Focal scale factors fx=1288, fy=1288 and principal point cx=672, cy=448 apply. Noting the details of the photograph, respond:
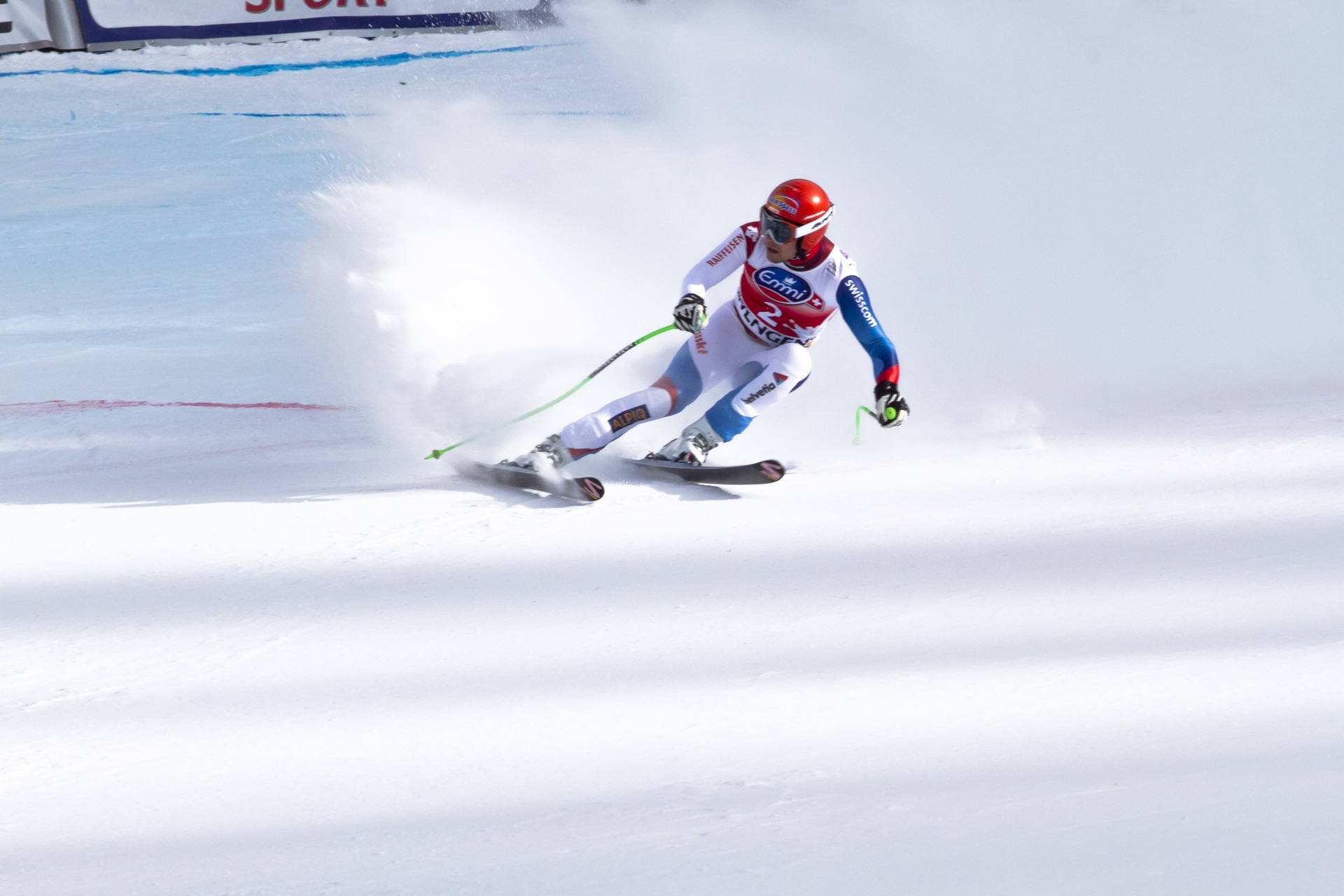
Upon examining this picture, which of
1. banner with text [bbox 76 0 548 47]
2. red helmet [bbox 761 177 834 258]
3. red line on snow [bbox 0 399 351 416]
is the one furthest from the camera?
banner with text [bbox 76 0 548 47]

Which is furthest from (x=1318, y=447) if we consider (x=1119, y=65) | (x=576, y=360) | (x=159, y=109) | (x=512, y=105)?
(x=159, y=109)

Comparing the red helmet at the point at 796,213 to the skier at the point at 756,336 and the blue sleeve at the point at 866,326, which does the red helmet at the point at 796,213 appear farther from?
the blue sleeve at the point at 866,326

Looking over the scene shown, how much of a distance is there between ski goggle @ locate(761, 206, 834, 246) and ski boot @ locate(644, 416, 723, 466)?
649 mm

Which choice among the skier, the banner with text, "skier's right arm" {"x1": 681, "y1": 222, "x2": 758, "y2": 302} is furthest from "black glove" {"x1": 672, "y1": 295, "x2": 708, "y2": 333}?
the banner with text

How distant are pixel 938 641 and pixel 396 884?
1387 millimetres

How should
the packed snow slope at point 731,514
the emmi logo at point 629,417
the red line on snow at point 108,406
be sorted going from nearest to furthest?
the packed snow slope at point 731,514 → the emmi logo at point 629,417 → the red line on snow at point 108,406

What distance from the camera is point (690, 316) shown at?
409 centimetres

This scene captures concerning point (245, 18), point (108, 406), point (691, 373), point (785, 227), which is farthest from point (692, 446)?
point (245, 18)

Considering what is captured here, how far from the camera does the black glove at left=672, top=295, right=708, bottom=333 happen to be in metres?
4.09

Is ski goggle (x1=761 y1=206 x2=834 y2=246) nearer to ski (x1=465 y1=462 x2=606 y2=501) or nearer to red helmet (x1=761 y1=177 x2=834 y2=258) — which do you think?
red helmet (x1=761 y1=177 x2=834 y2=258)

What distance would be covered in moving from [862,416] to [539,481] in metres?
1.59

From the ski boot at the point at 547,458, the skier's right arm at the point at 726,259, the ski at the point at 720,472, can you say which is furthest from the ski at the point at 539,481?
the skier's right arm at the point at 726,259

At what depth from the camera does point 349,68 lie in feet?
43.9

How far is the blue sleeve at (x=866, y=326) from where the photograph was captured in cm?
406
